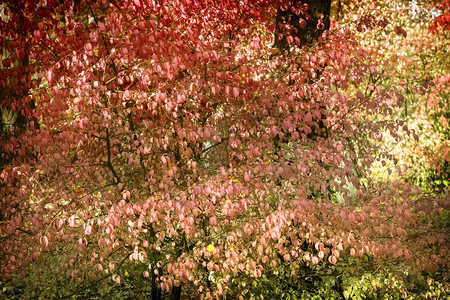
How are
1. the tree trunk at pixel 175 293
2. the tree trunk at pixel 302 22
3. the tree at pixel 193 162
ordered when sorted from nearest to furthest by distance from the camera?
1. the tree at pixel 193 162
2. the tree trunk at pixel 175 293
3. the tree trunk at pixel 302 22

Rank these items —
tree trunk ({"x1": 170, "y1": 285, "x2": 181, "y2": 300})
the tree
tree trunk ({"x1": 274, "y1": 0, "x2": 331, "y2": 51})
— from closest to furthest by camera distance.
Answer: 1. the tree
2. tree trunk ({"x1": 170, "y1": 285, "x2": 181, "y2": 300})
3. tree trunk ({"x1": 274, "y1": 0, "x2": 331, "y2": 51})

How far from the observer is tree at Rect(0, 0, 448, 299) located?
462 cm

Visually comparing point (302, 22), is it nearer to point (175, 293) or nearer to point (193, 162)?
point (193, 162)

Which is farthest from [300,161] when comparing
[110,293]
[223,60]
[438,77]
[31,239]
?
[438,77]

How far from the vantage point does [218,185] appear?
4578 millimetres

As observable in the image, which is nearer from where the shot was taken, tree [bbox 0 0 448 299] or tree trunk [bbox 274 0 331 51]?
tree [bbox 0 0 448 299]

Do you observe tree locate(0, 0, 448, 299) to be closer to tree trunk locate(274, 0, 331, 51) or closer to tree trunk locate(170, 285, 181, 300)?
tree trunk locate(170, 285, 181, 300)

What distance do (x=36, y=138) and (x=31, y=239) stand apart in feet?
5.20

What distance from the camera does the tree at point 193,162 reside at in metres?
4.62

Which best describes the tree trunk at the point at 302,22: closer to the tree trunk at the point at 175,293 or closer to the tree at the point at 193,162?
the tree at the point at 193,162

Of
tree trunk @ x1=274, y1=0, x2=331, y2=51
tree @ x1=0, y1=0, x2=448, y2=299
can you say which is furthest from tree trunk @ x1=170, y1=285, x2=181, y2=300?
tree trunk @ x1=274, y1=0, x2=331, y2=51

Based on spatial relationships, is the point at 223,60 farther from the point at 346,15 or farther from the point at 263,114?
the point at 346,15

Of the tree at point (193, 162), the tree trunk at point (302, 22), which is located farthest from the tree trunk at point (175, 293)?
the tree trunk at point (302, 22)

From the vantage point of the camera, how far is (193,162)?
477 cm
